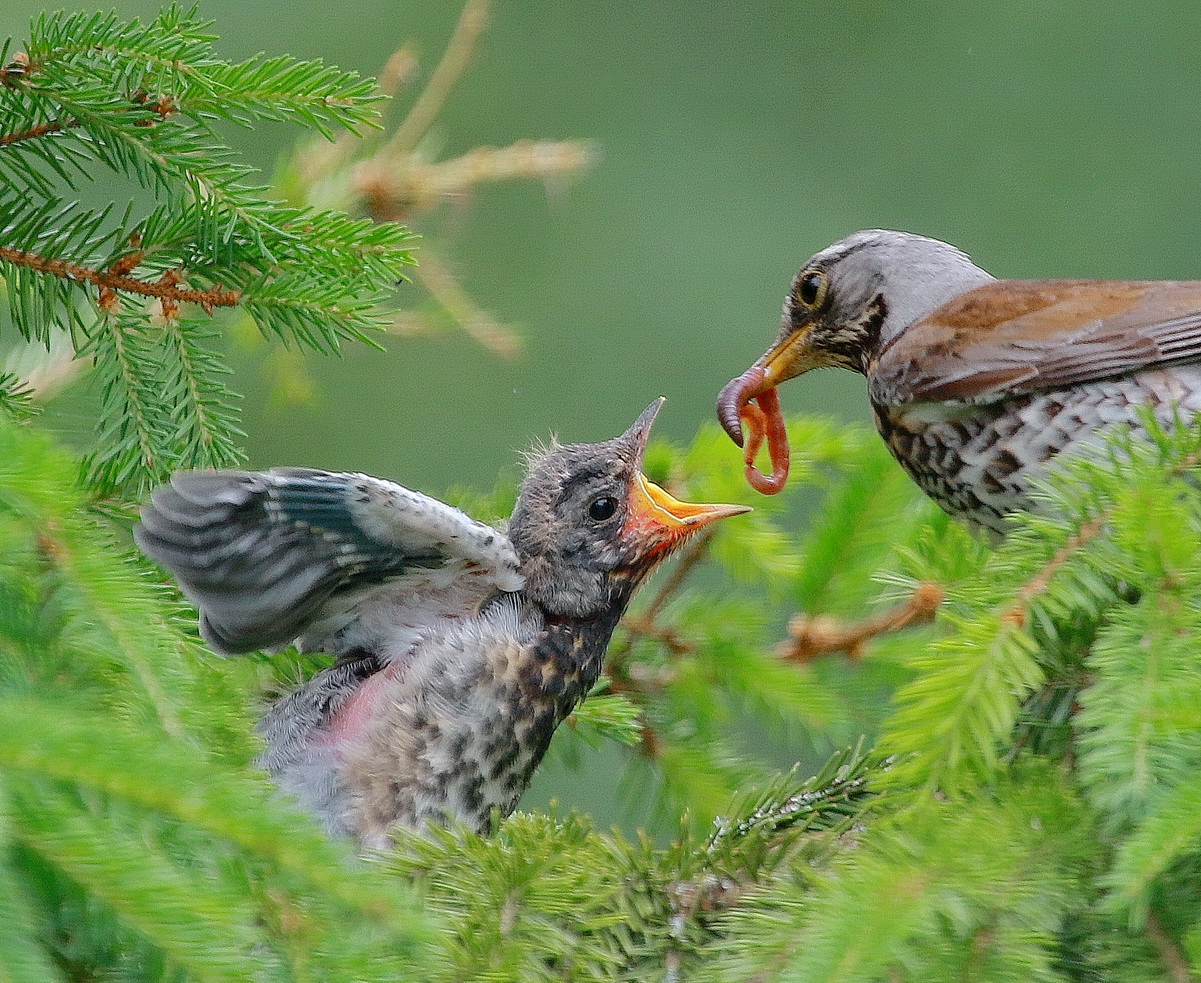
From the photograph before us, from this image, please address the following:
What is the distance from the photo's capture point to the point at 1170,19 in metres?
5.71

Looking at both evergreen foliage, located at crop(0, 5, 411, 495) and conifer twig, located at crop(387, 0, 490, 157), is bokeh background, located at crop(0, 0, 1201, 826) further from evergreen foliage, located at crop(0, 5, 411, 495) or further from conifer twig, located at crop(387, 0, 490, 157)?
evergreen foliage, located at crop(0, 5, 411, 495)

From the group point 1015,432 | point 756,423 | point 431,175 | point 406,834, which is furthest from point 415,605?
point 431,175

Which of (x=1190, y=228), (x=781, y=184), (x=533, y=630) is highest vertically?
(x=1190, y=228)

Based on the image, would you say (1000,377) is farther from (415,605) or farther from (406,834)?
(406,834)

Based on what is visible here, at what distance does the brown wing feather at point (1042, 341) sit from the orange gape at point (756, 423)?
0.61 ft

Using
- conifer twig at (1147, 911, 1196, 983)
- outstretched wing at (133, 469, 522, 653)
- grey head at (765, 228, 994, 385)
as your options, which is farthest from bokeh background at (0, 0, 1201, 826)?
conifer twig at (1147, 911, 1196, 983)

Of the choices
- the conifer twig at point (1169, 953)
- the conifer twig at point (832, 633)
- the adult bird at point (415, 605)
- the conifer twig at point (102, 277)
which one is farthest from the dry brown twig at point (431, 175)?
the conifer twig at point (1169, 953)

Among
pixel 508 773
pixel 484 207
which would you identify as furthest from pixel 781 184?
pixel 508 773

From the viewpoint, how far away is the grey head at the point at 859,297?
2.39 meters

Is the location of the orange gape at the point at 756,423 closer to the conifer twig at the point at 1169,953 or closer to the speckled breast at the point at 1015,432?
the speckled breast at the point at 1015,432

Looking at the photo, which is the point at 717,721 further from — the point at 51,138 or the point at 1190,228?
the point at 1190,228

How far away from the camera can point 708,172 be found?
219 inches

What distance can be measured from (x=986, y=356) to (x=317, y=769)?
113 centimetres

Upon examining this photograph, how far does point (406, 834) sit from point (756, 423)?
3.80ft
